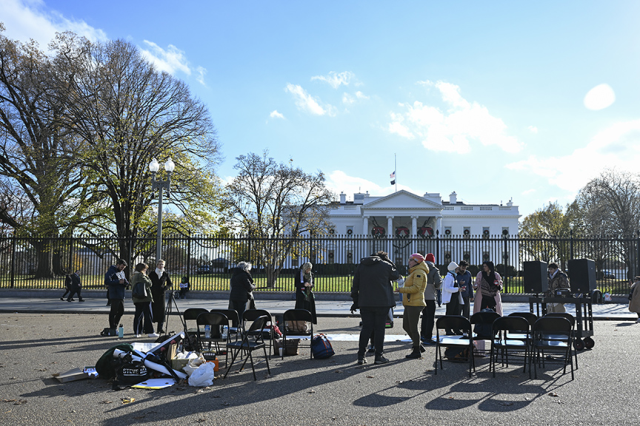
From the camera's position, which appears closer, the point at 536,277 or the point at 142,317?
the point at 536,277

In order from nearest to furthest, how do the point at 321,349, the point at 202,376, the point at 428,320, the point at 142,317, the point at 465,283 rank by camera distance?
the point at 202,376 → the point at 321,349 → the point at 428,320 → the point at 142,317 → the point at 465,283

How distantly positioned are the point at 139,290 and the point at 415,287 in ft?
19.8

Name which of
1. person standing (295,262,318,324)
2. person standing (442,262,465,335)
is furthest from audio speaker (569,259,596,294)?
person standing (295,262,318,324)

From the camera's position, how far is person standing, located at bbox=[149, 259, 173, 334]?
1104 centimetres

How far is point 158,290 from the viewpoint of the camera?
11086 mm

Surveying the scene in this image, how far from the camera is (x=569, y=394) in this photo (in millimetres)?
5973

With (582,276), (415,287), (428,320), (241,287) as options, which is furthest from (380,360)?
(582,276)

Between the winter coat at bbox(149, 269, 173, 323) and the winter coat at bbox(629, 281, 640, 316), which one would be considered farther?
the winter coat at bbox(629, 281, 640, 316)

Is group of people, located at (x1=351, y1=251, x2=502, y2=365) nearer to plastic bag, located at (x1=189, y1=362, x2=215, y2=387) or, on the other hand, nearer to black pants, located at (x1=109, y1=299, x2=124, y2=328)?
plastic bag, located at (x1=189, y1=362, x2=215, y2=387)

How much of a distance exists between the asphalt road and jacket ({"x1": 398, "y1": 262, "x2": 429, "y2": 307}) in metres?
1.01

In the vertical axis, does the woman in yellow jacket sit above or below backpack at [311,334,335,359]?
above

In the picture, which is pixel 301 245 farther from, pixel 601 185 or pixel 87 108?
pixel 601 185

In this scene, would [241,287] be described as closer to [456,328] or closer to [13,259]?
[456,328]

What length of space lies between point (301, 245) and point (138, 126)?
1134 centimetres
